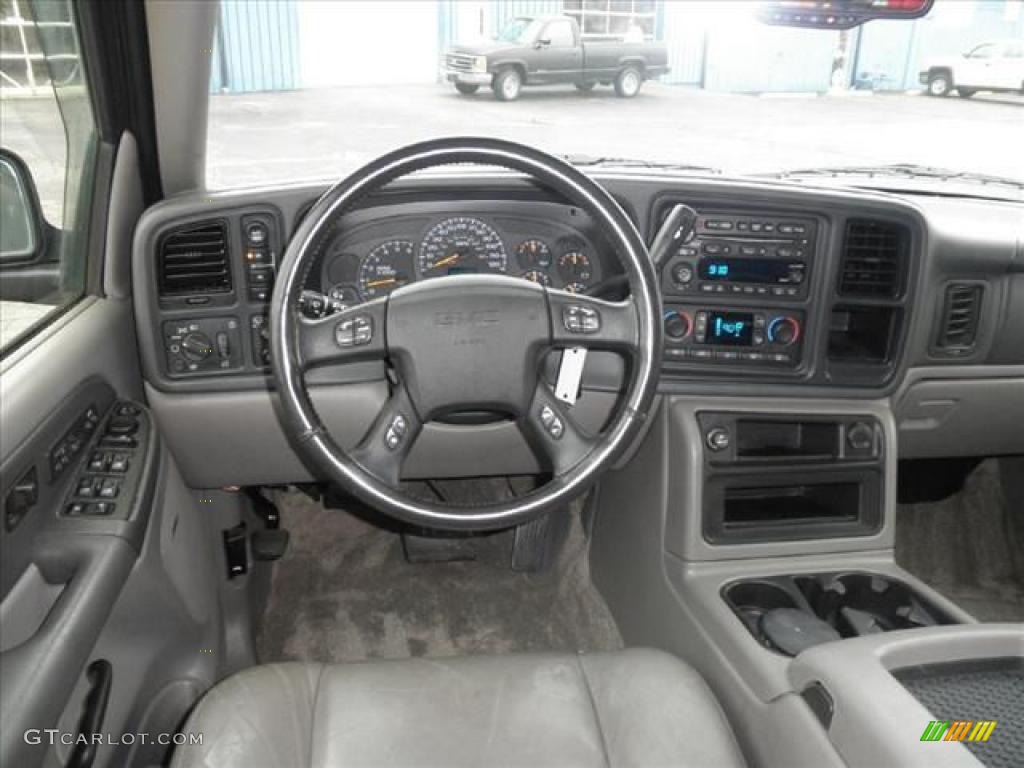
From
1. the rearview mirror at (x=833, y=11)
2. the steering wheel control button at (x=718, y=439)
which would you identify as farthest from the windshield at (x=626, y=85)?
the steering wheel control button at (x=718, y=439)

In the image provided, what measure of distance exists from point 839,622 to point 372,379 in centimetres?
123

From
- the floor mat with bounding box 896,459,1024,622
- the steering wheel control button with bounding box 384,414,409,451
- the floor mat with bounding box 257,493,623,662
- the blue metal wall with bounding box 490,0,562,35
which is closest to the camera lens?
the steering wheel control button with bounding box 384,414,409,451

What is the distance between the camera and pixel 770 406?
7.23ft

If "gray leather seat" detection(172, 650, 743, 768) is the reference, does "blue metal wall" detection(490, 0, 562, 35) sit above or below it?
above

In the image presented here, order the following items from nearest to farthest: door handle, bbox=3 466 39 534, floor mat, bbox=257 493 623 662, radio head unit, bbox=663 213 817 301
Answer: door handle, bbox=3 466 39 534 < radio head unit, bbox=663 213 817 301 < floor mat, bbox=257 493 623 662

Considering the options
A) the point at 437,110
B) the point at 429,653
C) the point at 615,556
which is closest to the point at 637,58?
the point at 437,110

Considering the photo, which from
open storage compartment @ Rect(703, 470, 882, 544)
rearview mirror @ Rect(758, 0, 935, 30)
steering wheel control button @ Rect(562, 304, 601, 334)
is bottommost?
open storage compartment @ Rect(703, 470, 882, 544)

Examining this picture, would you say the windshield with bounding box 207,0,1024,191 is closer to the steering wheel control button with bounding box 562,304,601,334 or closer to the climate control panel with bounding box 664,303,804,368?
the climate control panel with bounding box 664,303,804,368

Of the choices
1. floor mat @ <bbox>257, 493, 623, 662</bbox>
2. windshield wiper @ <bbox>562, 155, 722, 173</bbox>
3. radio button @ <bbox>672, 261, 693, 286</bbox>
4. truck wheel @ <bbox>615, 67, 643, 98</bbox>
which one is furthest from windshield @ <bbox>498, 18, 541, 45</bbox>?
floor mat @ <bbox>257, 493, 623, 662</bbox>

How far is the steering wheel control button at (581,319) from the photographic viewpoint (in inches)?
62.4

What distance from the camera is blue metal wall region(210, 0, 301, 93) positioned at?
214 cm

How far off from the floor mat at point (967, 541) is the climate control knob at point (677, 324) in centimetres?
140

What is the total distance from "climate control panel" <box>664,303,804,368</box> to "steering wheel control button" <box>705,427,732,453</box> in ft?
0.57

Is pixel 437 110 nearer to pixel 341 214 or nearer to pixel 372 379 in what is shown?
pixel 372 379
